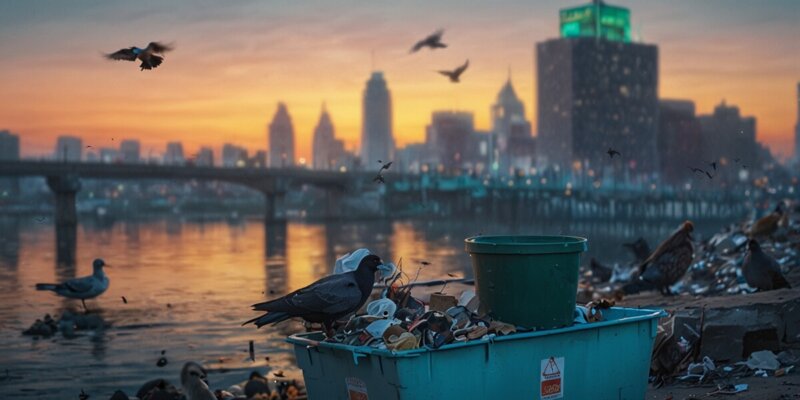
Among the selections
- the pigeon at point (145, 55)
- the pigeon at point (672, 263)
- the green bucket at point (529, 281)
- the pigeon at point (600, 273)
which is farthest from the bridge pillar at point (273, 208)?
the green bucket at point (529, 281)

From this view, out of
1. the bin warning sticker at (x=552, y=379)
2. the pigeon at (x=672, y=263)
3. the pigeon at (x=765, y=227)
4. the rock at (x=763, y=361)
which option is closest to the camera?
the bin warning sticker at (x=552, y=379)

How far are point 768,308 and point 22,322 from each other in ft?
69.2

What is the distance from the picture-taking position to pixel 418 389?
7207 millimetres

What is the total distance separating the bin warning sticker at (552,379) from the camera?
7.99m

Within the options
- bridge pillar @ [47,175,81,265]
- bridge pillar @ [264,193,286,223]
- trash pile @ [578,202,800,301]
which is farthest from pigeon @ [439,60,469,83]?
bridge pillar @ [264,193,286,223]

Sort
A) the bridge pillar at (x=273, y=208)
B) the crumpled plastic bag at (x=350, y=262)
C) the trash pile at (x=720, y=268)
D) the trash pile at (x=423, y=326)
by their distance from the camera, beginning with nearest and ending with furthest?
the trash pile at (x=423, y=326) → the crumpled plastic bag at (x=350, y=262) → the trash pile at (x=720, y=268) → the bridge pillar at (x=273, y=208)

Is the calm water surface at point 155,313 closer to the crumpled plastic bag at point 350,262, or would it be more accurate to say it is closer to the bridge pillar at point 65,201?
the crumpled plastic bag at point 350,262

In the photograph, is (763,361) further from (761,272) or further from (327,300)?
(327,300)

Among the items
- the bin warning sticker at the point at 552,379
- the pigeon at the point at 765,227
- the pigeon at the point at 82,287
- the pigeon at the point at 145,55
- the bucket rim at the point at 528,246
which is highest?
the pigeon at the point at 145,55

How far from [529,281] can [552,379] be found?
86 cm

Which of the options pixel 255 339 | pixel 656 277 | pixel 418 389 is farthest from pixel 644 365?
pixel 255 339

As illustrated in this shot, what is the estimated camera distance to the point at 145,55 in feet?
34.5

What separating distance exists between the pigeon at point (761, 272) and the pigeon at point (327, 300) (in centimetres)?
788

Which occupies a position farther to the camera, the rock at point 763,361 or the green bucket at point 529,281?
the rock at point 763,361
